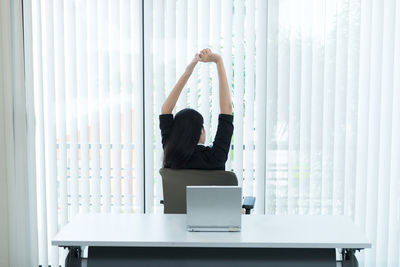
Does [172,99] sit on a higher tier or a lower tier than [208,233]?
higher

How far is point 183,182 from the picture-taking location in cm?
277

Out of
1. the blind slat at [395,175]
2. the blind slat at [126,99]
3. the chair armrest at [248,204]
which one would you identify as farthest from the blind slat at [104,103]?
the blind slat at [395,175]

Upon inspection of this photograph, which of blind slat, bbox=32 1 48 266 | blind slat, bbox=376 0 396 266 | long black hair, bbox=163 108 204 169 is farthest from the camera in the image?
blind slat, bbox=32 1 48 266

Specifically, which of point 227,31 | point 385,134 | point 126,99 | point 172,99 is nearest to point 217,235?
point 172,99

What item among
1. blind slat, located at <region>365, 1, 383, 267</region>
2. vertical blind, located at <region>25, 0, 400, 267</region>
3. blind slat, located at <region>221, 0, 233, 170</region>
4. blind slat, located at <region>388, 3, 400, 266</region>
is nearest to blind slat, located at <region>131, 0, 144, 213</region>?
vertical blind, located at <region>25, 0, 400, 267</region>

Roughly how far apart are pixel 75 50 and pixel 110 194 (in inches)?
45.2

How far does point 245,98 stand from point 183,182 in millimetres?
1158

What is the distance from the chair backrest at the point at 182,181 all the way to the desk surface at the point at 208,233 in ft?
0.69

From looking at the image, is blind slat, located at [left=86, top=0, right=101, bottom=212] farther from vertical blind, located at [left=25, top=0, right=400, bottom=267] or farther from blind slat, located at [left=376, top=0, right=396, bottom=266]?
blind slat, located at [left=376, top=0, right=396, bottom=266]

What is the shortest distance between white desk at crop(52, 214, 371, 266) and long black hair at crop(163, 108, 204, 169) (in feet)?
1.26

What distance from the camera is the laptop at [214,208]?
2240 mm

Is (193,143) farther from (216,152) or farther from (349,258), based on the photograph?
(349,258)

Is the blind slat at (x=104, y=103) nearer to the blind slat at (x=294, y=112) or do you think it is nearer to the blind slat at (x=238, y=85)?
the blind slat at (x=238, y=85)

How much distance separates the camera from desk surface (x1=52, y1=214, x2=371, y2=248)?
2.17m
